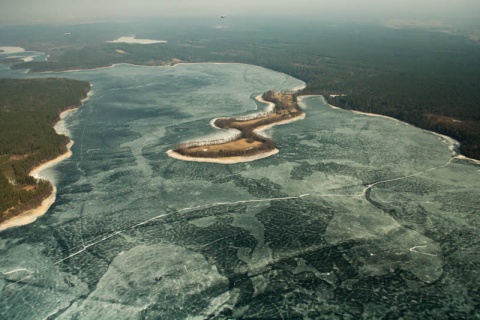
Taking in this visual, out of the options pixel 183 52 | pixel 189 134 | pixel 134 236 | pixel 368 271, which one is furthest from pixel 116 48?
pixel 368 271

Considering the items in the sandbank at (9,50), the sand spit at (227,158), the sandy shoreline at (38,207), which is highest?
the sand spit at (227,158)

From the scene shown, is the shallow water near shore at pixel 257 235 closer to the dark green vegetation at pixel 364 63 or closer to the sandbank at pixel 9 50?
the dark green vegetation at pixel 364 63

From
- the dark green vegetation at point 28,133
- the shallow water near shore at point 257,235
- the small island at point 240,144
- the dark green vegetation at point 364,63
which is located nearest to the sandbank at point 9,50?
the dark green vegetation at point 364,63

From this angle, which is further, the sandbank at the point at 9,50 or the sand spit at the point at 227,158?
the sandbank at the point at 9,50

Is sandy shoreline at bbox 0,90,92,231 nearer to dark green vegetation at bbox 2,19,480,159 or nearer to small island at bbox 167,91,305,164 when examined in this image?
small island at bbox 167,91,305,164

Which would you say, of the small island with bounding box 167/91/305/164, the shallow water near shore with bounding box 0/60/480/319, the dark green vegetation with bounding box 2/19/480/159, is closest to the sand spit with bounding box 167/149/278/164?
the small island with bounding box 167/91/305/164

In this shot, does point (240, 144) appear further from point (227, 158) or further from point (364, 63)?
point (364, 63)
